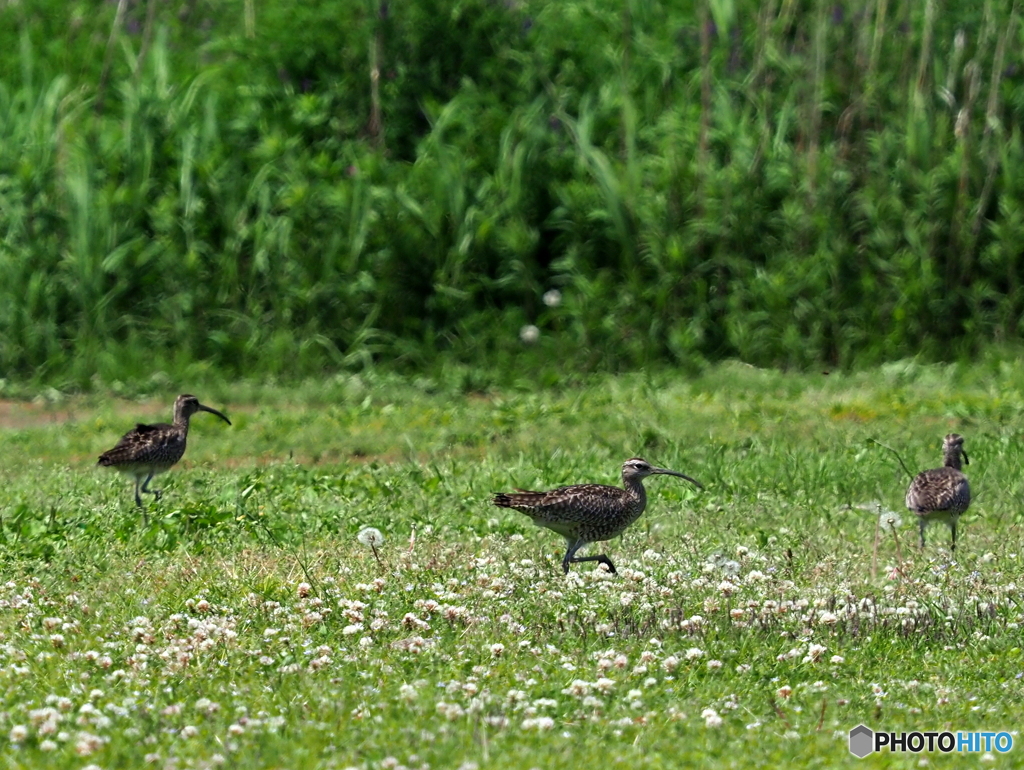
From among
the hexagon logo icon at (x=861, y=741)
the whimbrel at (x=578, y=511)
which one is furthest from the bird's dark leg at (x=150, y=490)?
the hexagon logo icon at (x=861, y=741)

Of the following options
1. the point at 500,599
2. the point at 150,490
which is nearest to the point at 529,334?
the point at 150,490

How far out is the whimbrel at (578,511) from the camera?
8469 mm

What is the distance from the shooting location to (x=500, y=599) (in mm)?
7637

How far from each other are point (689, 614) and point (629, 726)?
1.58 m

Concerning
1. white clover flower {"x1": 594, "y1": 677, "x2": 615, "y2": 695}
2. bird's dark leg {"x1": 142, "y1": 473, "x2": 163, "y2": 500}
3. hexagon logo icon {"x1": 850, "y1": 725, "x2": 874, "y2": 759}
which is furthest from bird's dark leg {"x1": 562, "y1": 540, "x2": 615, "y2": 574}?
bird's dark leg {"x1": 142, "y1": 473, "x2": 163, "y2": 500}

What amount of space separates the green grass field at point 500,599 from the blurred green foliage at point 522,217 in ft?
6.80

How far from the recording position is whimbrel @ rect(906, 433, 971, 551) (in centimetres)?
901

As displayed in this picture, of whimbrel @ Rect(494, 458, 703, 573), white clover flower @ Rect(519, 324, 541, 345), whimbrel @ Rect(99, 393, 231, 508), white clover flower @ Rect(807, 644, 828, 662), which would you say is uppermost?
white clover flower @ Rect(807, 644, 828, 662)

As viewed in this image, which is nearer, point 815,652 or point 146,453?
point 815,652

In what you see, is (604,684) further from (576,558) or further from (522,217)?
(522,217)

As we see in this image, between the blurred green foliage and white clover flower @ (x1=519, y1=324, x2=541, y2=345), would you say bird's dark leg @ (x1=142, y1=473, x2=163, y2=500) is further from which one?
white clover flower @ (x1=519, y1=324, x2=541, y2=345)

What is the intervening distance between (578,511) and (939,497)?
1.96m

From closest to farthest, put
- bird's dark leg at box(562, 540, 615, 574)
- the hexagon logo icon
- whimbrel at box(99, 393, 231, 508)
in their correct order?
the hexagon logo icon
bird's dark leg at box(562, 540, 615, 574)
whimbrel at box(99, 393, 231, 508)

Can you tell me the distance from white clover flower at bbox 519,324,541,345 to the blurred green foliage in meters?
0.07
